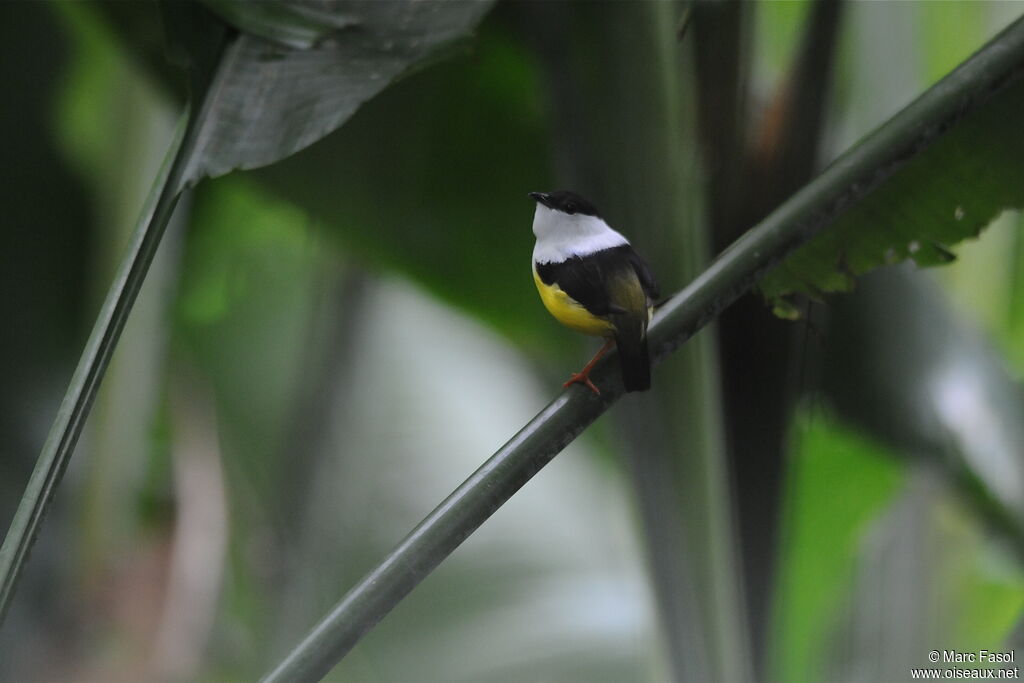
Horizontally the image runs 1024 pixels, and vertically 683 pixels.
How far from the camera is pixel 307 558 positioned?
896 millimetres

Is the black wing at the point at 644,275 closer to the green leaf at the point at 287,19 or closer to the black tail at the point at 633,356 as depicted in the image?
the black tail at the point at 633,356

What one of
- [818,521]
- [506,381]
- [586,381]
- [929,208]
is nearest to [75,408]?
[586,381]

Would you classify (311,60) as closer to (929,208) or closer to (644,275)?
(644,275)

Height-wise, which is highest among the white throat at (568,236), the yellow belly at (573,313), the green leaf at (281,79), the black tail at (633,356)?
the green leaf at (281,79)

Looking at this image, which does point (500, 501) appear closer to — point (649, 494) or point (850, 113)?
point (649, 494)

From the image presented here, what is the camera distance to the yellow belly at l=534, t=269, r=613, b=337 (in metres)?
0.44

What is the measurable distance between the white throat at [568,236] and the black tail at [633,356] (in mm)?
71

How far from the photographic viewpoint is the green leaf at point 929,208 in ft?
1.73

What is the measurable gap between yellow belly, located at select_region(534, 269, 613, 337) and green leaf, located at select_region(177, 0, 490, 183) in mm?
149

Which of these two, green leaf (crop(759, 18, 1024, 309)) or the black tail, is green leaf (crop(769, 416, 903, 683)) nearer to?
green leaf (crop(759, 18, 1024, 309))

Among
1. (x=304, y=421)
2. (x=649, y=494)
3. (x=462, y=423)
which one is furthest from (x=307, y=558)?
(x=649, y=494)

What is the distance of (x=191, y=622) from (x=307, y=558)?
0.57ft

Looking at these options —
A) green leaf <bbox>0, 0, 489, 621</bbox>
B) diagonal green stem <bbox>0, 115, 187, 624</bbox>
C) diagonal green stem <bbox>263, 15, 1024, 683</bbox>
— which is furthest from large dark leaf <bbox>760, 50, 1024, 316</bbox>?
diagonal green stem <bbox>0, 115, 187, 624</bbox>

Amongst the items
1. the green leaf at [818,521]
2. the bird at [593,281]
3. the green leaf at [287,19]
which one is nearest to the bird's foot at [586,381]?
the bird at [593,281]
